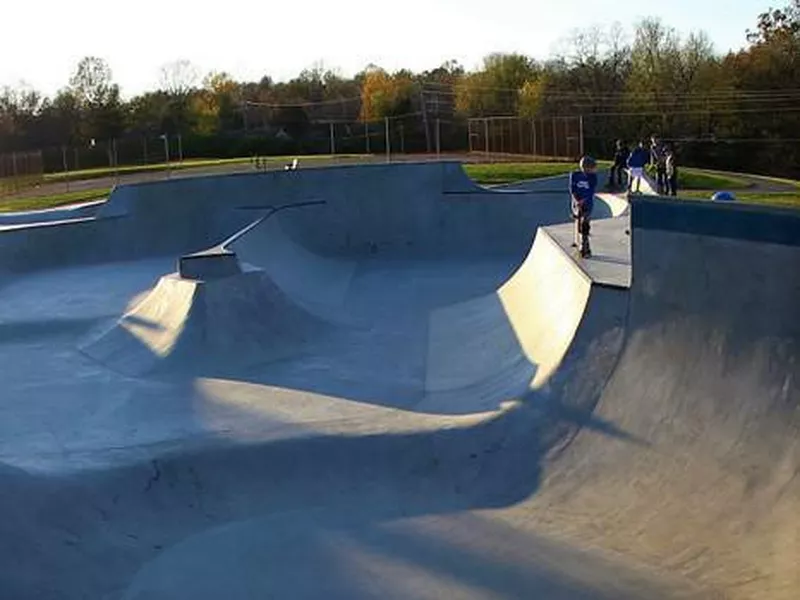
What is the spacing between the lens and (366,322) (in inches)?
531

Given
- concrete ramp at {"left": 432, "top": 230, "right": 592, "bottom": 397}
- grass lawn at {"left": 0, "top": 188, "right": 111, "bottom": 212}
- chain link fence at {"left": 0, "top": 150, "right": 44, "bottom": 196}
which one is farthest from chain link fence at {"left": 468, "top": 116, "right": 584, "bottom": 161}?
concrete ramp at {"left": 432, "top": 230, "right": 592, "bottom": 397}

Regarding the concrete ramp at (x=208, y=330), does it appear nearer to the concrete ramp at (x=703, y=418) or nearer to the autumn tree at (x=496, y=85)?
the concrete ramp at (x=703, y=418)

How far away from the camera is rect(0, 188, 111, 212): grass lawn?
1204 inches

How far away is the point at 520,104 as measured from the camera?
56938 millimetres

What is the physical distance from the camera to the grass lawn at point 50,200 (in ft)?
100

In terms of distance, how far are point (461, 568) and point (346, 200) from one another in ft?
51.8

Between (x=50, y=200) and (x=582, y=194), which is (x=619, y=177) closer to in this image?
(x=582, y=194)

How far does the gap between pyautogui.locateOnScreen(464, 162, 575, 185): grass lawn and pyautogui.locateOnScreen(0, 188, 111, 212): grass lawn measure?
1308 cm

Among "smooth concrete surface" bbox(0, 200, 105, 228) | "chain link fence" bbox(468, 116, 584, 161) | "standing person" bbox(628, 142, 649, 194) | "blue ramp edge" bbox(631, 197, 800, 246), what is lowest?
"smooth concrete surface" bbox(0, 200, 105, 228)

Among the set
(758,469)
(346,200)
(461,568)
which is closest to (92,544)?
(461,568)

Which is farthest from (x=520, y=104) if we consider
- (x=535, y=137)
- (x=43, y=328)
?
(x=43, y=328)

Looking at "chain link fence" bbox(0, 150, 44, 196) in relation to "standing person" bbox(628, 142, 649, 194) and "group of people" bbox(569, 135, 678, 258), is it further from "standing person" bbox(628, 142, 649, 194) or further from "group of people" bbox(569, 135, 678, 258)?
"standing person" bbox(628, 142, 649, 194)

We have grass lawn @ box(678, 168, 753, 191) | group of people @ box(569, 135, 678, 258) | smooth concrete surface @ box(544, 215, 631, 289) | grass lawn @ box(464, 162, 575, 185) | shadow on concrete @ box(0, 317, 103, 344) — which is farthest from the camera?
grass lawn @ box(464, 162, 575, 185)

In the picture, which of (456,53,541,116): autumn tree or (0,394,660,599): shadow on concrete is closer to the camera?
(0,394,660,599): shadow on concrete
